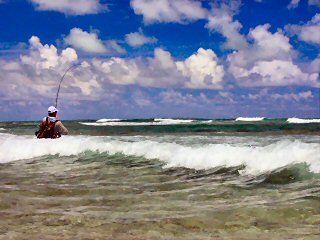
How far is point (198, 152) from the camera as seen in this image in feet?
44.0

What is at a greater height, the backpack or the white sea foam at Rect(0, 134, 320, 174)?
the backpack

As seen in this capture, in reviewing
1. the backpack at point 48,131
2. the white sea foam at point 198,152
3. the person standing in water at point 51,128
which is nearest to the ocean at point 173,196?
the white sea foam at point 198,152

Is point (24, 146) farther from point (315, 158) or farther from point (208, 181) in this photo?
→ point (315, 158)

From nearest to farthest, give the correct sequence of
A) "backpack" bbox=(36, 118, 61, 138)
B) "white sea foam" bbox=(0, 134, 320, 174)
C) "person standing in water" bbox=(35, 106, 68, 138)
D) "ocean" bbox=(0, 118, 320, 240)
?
1. "ocean" bbox=(0, 118, 320, 240)
2. "white sea foam" bbox=(0, 134, 320, 174)
3. "person standing in water" bbox=(35, 106, 68, 138)
4. "backpack" bbox=(36, 118, 61, 138)

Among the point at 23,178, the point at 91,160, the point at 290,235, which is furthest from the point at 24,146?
the point at 290,235

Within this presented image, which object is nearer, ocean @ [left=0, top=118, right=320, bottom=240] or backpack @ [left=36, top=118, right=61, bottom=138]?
ocean @ [left=0, top=118, right=320, bottom=240]

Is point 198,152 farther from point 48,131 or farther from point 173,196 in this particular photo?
point 48,131

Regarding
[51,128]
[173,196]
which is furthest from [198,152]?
[51,128]

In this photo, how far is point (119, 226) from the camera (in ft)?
17.9

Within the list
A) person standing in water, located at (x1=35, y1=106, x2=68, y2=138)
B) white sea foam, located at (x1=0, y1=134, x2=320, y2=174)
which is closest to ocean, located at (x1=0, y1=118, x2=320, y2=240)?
white sea foam, located at (x1=0, y1=134, x2=320, y2=174)

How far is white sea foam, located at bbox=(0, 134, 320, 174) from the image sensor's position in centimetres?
1084

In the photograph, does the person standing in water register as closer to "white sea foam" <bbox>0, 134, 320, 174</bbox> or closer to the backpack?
the backpack

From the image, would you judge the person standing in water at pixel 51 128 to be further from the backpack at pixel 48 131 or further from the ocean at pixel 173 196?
the ocean at pixel 173 196

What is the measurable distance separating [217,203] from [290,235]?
2099mm
